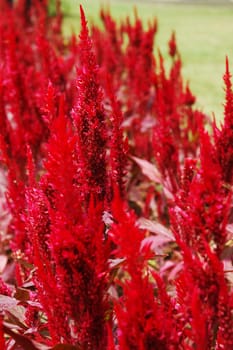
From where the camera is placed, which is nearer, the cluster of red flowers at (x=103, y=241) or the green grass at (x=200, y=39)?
the cluster of red flowers at (x=103, y=241)

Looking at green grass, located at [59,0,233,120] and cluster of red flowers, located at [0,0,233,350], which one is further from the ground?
green grass, located at [59,0,233,120]

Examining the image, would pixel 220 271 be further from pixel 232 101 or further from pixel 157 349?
pixel 232 101

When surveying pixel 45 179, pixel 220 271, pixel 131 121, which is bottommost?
pixel 220 271

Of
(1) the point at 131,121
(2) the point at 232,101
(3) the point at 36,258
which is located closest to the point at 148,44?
(1) the point at 131,121

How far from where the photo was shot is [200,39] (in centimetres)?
1059

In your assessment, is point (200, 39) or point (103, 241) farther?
point (200, 39)

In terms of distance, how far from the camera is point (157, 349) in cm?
107

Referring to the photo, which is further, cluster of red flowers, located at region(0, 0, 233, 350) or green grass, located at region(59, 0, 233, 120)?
green grass, located at region(59, 0, 233, 120)

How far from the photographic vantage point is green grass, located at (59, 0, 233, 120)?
727 cm

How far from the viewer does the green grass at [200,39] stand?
23.8ft

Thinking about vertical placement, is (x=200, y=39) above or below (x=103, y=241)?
above

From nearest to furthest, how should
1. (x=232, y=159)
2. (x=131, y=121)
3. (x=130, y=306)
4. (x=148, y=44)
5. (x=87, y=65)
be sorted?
(x=130, y=306), (x=87, y=65), (x=232, y=159), (x=148, y=44), (x=131, y=121)

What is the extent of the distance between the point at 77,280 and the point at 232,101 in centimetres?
70

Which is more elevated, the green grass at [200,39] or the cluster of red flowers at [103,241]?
the green grass at [200,39]
